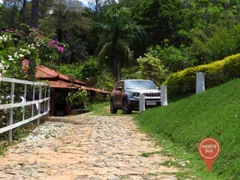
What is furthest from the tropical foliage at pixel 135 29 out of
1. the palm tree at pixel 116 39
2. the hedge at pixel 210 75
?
the hedge at pixel 210 75

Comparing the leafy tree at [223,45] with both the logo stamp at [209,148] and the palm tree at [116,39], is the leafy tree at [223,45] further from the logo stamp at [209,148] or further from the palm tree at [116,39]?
the palm tree at [116,39]

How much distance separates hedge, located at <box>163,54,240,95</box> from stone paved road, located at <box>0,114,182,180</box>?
454cm

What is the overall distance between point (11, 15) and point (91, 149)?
3135 centimetres

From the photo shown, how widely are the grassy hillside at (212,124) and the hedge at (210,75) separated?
2.22 metres

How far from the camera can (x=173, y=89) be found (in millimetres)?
18078

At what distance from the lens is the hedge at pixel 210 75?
1228 cm

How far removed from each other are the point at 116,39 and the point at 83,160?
33608mm

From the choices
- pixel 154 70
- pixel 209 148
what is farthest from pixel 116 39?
pixel 209 148

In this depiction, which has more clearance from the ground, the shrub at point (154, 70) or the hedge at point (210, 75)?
the shrub at point (154, 70)

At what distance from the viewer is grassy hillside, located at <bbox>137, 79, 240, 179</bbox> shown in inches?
212

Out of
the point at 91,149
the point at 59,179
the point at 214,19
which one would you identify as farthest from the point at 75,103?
the point at 59,179

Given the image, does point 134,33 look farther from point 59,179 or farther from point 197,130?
point 59,179

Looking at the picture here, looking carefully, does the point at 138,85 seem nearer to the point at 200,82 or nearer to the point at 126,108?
the point at 126,108

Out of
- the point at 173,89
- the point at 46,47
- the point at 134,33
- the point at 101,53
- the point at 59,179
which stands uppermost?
the point at 134,33
